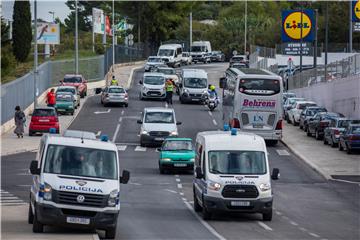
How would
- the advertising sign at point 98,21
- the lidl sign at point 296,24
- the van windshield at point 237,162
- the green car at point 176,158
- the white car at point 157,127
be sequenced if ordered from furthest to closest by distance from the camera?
the advertising sign at point 98,21, the lidl sign at point 296,24, the white car at point 157,127, the green car at point 176,158, the van windshield at point 237,162

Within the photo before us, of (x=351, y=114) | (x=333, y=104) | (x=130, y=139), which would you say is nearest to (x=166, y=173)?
(x=130, y=139)

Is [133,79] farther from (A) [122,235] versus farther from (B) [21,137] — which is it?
(A) [122,235]

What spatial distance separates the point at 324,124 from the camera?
187ft

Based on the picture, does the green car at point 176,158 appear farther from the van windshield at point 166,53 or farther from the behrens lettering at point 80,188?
the van windshield at point 166,53

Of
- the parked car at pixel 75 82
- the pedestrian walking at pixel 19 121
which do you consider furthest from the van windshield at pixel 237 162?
the parked car at pixel 75 82

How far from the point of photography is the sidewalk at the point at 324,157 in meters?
43.4

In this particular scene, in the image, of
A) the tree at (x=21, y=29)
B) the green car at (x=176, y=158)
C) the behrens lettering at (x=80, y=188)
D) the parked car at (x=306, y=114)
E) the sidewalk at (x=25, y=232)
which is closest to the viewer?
the sidewalk at (x=25, y=232)

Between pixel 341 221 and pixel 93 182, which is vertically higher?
pixel 93 182

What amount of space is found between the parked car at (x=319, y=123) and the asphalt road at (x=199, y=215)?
291 cm

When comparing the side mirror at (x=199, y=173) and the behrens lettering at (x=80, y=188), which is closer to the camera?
the behrens lettering at (x=80, y=188)

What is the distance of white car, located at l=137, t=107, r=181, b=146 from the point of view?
51963 millimetres

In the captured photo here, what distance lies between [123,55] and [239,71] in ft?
211

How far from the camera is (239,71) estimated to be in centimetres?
5566

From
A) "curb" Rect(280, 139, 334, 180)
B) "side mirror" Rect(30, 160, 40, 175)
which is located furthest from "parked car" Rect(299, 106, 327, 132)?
"side mirror" Rect(30, 160, 40, 175)
